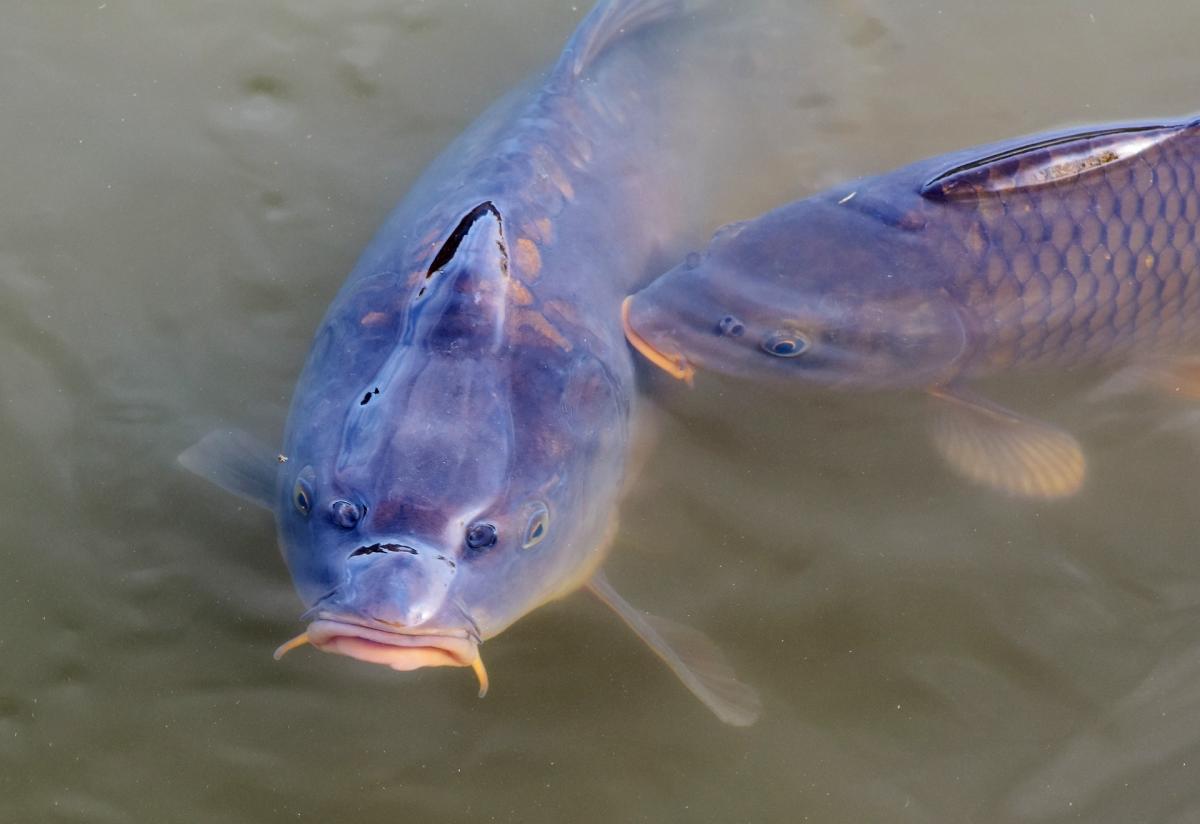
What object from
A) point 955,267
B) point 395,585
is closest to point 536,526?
point 395,585

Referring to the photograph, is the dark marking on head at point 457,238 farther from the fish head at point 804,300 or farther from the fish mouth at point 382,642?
the fish mouth at point 382,642

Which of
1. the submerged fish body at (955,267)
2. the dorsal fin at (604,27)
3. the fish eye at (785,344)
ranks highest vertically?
the dorsal fin at (604,27)

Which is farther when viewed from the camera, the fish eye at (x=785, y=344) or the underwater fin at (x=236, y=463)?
the fish eye at (x=785, y=344)

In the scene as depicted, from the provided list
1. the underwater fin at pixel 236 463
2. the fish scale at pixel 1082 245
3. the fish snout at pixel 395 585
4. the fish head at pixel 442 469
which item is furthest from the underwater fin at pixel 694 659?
the fish scale at pixel 1082 245

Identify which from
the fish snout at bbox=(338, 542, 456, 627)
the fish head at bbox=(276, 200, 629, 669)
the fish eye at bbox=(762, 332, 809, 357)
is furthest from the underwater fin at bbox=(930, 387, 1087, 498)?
the fish snout at bbox=(338, 542, 456, 627)

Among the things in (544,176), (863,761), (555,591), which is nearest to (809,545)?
(863,761)

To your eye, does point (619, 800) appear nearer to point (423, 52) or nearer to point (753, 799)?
point (753, 799)
